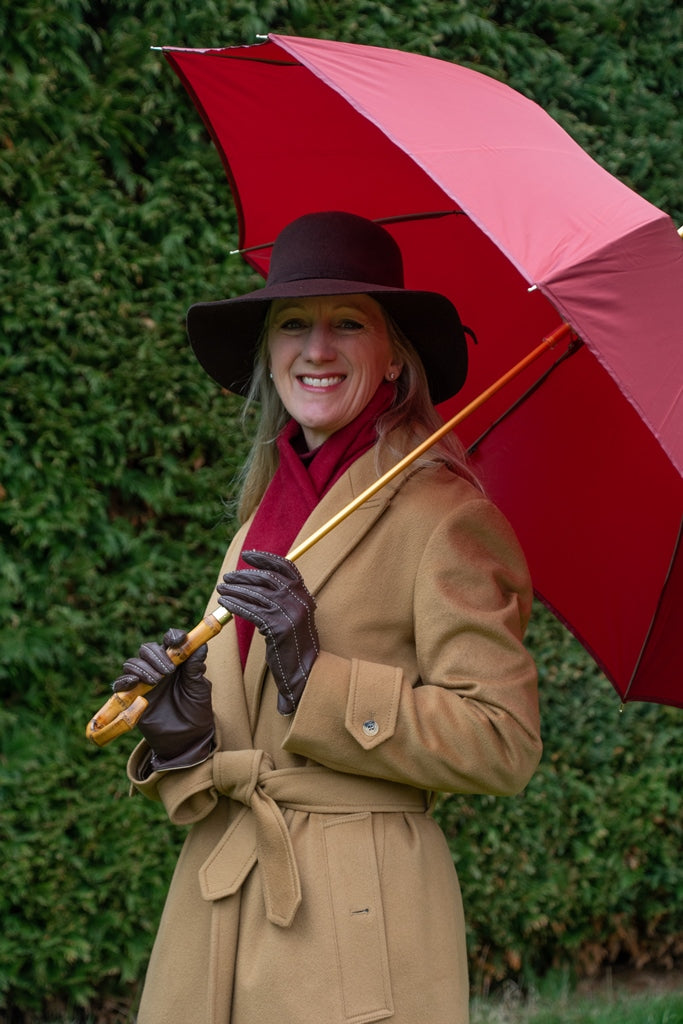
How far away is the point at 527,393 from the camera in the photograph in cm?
280

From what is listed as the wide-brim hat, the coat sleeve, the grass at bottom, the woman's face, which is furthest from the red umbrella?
the grass at bottom

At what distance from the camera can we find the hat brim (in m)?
2.38

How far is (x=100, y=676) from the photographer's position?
3.81m

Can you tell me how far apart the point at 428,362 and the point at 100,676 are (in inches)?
67.7

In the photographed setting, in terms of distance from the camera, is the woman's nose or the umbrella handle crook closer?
the umbrella handle crook

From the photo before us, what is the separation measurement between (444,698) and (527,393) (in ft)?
2.83

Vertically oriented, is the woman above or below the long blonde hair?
below

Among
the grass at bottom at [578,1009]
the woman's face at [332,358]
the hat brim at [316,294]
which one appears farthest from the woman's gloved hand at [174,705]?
the grass at bottom at [578,1009]

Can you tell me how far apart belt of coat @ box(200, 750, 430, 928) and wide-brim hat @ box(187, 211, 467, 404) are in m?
0.88

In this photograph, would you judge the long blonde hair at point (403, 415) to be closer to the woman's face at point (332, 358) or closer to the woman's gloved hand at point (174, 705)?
the woman's face at point (332, 358)

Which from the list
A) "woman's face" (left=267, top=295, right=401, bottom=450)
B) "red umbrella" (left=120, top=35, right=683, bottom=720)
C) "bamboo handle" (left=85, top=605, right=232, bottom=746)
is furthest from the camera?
"woman's face" (left=267, top=295, right=401, bottom=450)

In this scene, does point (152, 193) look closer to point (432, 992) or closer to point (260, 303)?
point (260, 303)

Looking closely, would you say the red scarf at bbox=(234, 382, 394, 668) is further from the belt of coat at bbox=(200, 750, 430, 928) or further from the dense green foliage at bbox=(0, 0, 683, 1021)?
the dense green foliage at bbox=(0, 0, 683, 1021)

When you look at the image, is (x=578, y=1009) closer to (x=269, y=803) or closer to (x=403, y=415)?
(x=269, y=803)
